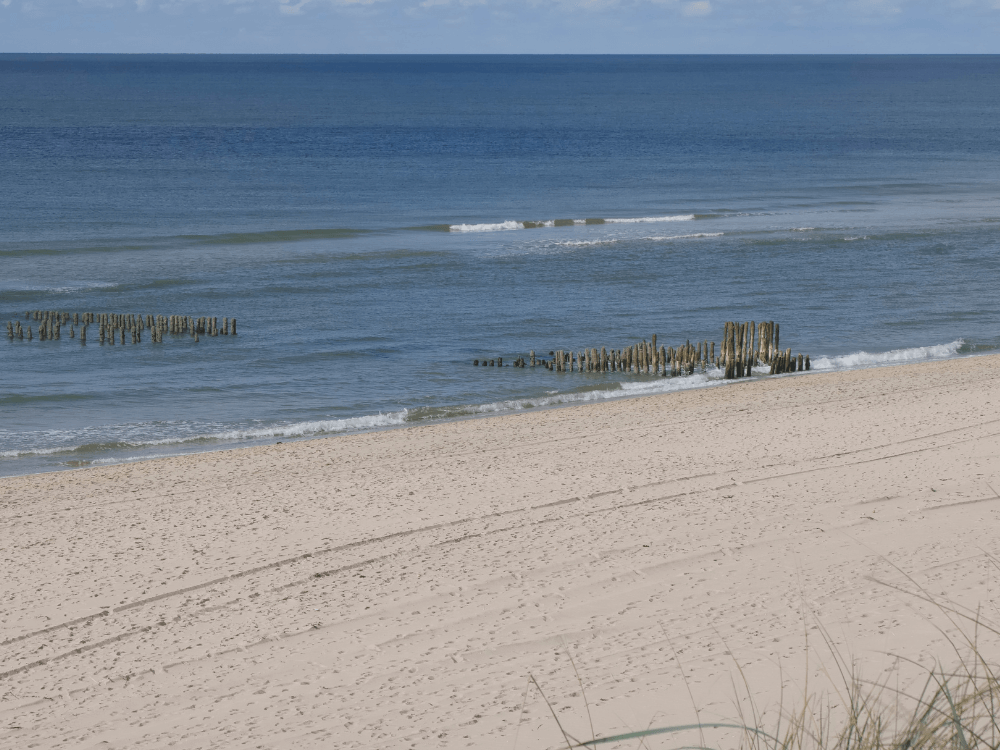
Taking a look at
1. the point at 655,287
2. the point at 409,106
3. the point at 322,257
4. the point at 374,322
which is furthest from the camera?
the point at 409,106

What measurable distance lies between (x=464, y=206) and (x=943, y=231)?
20.4 metres

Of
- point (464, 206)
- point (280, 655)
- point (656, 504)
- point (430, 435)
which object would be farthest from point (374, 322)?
point (464, 206)

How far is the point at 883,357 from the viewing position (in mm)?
23000

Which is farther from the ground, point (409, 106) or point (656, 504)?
point (409, 106)

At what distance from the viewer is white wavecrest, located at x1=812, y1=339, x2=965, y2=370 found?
2244 cm

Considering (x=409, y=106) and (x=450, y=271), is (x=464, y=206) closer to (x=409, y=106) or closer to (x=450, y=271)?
(x=450, y=271)

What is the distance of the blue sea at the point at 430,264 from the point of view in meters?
19.9

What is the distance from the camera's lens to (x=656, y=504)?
449 inches

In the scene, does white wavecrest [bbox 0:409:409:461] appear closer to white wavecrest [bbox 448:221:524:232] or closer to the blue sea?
the blue sea

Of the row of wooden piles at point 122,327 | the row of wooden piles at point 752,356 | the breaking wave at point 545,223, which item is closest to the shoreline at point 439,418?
the row of wooden piles at point 752,356

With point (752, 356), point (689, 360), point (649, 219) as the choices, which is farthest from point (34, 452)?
point (649, 219)

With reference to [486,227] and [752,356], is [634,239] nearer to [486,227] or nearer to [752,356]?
[486,227]

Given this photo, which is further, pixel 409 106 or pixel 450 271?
pixel 409 106

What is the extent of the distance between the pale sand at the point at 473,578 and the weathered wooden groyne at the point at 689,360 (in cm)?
579
